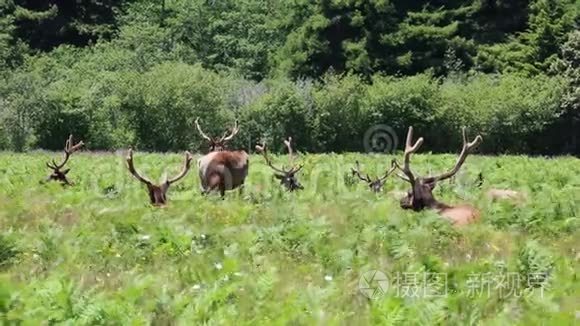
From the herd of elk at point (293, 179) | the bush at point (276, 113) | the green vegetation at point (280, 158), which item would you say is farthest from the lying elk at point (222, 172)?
the bush at point (276, 113)

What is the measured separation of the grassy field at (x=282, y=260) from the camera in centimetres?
576

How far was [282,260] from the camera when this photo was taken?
28.5ft

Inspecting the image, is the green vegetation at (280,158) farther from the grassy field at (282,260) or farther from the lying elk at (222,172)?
the lying elk at (222,172)

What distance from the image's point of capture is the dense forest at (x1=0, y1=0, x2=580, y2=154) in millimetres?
43031

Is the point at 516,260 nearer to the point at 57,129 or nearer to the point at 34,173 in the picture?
the point at 34,173

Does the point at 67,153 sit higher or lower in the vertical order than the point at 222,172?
higher

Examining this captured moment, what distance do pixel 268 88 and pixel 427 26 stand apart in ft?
45.7

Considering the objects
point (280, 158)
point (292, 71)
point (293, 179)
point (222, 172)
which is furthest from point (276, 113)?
point (222, 172)

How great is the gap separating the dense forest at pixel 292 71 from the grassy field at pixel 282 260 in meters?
27.7

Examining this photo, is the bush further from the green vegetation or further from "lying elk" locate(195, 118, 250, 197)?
"lying elk" locate(195, 118, 250, 197)

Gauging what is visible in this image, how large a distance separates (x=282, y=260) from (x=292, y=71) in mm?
45843

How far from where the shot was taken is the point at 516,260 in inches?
301

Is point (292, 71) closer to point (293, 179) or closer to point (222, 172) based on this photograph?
point (293, 179)

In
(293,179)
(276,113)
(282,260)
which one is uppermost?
(276,113)
